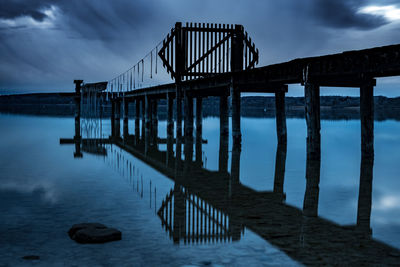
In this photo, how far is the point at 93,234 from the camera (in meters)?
6.98

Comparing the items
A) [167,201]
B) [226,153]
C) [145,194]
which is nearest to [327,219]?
[167,201]

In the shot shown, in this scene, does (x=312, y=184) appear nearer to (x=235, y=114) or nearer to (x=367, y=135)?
(x=367, y=135)

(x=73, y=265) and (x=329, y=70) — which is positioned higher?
(x=329, y=70)

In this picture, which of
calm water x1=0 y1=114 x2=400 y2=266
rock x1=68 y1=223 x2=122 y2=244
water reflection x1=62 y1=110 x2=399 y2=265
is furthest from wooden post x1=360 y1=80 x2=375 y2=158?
rock x1=68 y1=223 x2=122 y2=244

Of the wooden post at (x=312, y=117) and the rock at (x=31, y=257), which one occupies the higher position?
the wooden post at (x=312, y=117)

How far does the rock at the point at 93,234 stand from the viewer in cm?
690

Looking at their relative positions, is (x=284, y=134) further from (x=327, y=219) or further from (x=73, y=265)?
(x=73, y=265)

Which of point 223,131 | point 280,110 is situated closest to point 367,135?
point 280,110

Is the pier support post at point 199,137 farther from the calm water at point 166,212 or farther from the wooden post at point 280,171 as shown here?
the wooden post at point 280,171

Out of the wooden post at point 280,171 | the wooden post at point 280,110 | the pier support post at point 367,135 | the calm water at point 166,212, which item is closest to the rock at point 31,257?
the calm water at point 166,212

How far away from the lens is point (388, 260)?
618 cm

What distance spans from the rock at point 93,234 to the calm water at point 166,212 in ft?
0.39

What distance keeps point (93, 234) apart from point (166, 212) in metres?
2.21

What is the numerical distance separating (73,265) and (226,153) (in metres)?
15.5
